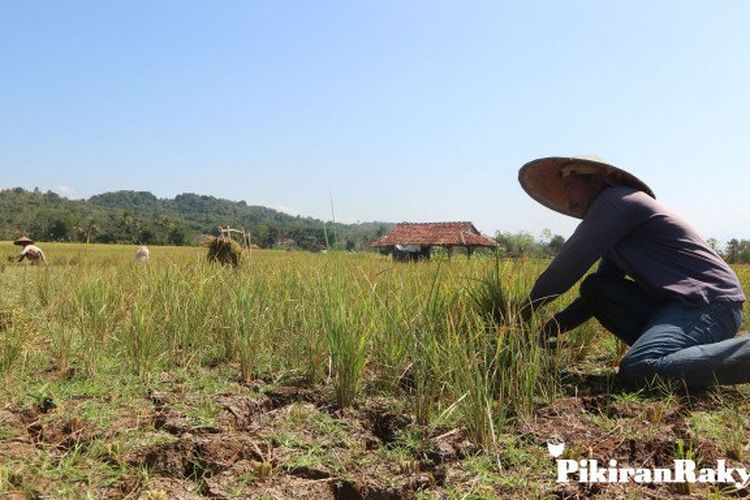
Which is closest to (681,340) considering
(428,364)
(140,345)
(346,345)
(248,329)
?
(428,364)

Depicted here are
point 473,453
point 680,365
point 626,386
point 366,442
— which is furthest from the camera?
point 626,386

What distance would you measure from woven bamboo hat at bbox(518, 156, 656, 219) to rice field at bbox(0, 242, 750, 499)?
0.44 metres

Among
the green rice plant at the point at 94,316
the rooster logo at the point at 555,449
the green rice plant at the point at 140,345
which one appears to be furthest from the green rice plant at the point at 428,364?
the green rice plant at the point at 94,316

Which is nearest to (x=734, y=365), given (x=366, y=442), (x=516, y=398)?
(x=516, y=398)

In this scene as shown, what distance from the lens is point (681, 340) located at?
2279 millimetres

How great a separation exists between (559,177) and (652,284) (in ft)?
2.64

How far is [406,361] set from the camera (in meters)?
2.49

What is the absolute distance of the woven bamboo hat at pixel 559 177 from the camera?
2.61m

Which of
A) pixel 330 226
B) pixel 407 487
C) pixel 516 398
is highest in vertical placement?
pixel 330 226

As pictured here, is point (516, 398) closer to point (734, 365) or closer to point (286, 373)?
point (734, 365)

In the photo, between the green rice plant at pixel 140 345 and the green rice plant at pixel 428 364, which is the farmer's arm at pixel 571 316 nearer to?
the green rice plant at pixel 428 364

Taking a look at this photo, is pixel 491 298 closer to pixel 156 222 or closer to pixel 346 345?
pixel 346 345

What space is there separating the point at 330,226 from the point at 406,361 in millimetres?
800

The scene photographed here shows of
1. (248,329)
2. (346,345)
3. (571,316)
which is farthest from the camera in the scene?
(571,316)
